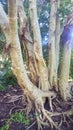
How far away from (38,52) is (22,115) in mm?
1145

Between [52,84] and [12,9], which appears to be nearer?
[12,9]

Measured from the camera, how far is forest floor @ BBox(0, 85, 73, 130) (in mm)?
4745

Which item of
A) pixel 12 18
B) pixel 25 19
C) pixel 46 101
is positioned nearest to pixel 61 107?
pixel 46 101

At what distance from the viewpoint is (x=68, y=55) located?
16.5ft

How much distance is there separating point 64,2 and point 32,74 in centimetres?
142

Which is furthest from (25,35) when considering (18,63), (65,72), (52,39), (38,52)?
(65,72)

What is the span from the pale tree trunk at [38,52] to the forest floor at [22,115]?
43 cm

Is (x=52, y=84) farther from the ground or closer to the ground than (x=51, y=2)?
closer to the ground

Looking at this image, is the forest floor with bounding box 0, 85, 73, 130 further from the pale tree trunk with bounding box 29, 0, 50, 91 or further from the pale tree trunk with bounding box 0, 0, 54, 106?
the pale tree trunk with bounding box 29, 0, 50, 91

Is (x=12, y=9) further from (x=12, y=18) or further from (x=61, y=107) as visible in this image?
(x=61, y=107)

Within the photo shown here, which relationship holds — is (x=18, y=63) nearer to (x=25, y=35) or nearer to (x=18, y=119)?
(x=25, y=35)

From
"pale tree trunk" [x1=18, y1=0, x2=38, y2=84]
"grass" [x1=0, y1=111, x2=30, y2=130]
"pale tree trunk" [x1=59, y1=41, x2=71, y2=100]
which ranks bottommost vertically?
"grass" [x1=0, y1=111, x2=30, y2=130]

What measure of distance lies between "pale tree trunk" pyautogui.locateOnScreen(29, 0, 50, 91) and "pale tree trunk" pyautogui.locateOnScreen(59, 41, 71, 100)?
0.99 feet

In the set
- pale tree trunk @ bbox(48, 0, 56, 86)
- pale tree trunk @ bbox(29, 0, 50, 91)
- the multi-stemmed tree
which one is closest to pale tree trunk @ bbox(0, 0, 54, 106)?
the multi-stemmed tree
